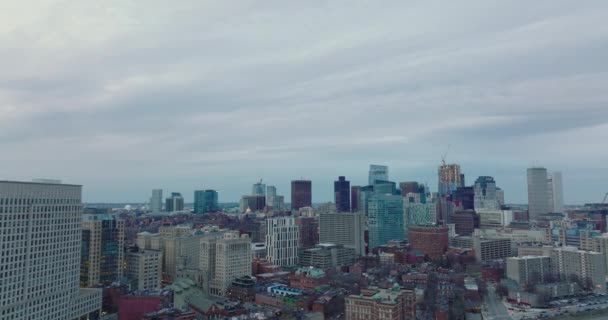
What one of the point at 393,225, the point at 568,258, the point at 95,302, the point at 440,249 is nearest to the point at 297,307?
the point at 95,302

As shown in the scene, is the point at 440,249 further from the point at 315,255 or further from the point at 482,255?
the point at 315,255

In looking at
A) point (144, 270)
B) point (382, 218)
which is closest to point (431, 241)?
point (382, 218)

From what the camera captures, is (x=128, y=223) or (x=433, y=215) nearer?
(x=128, y=223)

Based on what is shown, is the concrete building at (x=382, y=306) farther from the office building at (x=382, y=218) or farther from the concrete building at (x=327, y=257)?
the office building at (x=382, y=218)

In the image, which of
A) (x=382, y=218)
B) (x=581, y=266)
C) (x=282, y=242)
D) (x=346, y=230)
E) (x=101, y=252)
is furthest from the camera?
(x=382, y=218)

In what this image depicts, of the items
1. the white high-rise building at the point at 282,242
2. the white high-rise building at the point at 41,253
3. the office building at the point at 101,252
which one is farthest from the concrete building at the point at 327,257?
the white high-rise building at the point at 41,253

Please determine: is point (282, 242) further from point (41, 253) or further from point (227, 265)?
point (41, 253)
